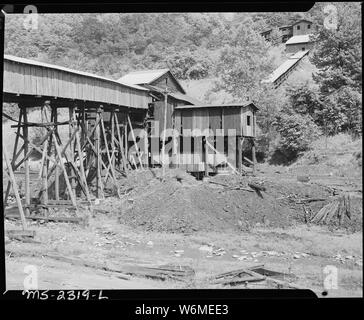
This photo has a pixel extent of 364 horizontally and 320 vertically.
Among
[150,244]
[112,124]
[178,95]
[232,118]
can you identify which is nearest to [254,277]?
[150,244]

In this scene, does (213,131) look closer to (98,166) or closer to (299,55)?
(98,166)

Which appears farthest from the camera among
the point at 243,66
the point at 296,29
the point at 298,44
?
the point at 243,66

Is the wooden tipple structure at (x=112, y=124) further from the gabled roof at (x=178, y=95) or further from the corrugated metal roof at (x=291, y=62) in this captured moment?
the corrugated metal roof at (x=291, y=62)

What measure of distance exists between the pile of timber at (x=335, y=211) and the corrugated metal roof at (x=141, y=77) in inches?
358

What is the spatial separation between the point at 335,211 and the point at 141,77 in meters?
10.6

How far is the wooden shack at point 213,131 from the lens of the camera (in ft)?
62.2

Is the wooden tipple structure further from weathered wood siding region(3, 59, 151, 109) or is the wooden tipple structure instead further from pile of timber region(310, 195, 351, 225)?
pile of timber region(310, 195, 351, 225)

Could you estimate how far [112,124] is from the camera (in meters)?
20.0

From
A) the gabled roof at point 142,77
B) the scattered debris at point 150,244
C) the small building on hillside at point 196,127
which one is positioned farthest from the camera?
the small building on hillside at point 196,127

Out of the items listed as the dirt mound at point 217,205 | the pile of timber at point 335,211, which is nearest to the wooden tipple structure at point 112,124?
the dirt mound at point 217,205

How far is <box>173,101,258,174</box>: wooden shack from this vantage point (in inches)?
747

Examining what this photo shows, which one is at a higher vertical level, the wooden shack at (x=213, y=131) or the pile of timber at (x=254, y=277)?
the wooden shack at (x=213, y=131)

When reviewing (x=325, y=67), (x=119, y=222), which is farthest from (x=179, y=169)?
(x=325, y=67)
